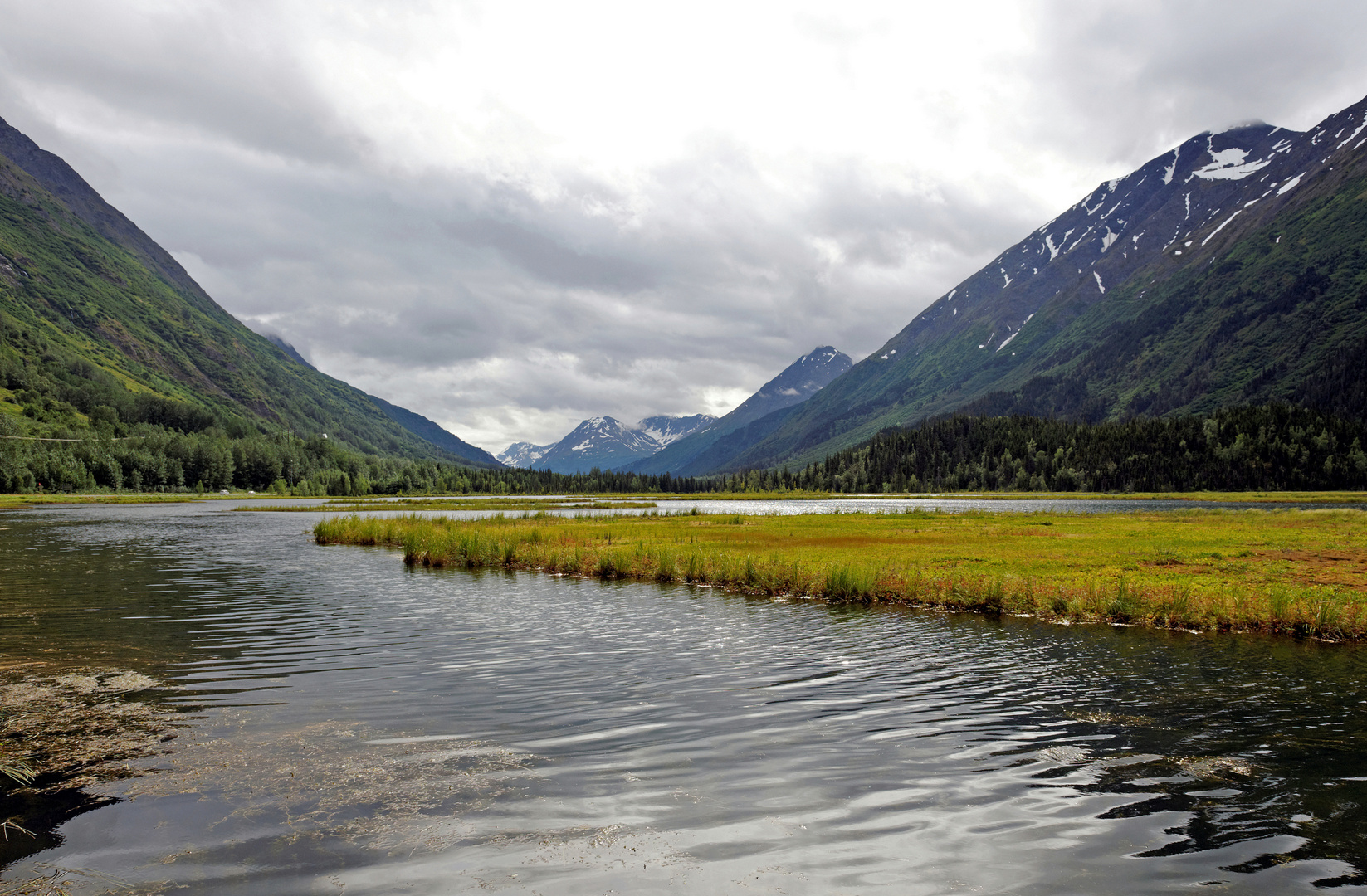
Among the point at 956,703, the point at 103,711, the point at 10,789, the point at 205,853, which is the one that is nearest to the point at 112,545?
the point at 103,711

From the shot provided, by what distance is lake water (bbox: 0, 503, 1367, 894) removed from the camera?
878cm

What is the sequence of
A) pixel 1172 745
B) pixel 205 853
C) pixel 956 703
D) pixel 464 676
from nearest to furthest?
pixel 205 853 → pixel 1172 745 → pixel 956 703 → pixel 464 676

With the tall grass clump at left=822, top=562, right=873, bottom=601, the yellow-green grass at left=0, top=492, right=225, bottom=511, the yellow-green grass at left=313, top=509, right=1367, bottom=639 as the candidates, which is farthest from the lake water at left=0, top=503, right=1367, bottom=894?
the yellow-green grass at left=0, top=492, right=225, bottom=511

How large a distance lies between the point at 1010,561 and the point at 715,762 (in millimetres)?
32894

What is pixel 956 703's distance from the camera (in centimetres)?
1656

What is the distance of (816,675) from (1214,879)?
11058mm

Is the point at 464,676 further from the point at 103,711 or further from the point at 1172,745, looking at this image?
the point at 1172,745

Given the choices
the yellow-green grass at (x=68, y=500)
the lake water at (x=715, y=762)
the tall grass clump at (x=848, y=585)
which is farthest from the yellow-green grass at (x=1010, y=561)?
the yellow-green grass at (x=68, y=500)

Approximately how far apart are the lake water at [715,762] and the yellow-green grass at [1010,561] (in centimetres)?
303

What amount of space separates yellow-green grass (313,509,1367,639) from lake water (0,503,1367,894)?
3.03 m

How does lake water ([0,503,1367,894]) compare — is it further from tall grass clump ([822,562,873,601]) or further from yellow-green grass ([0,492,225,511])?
yellow-green grass ([0,492,225,511])

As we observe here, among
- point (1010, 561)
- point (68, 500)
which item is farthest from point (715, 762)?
point (68, 500)

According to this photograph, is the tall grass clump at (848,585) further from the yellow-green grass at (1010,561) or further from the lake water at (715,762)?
the lake water at (715,762)

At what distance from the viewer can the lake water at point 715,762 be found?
8781 mm
